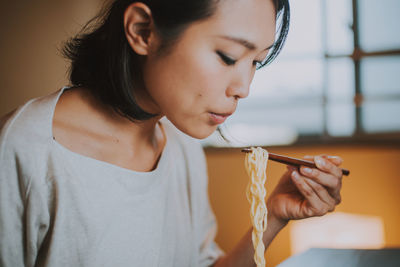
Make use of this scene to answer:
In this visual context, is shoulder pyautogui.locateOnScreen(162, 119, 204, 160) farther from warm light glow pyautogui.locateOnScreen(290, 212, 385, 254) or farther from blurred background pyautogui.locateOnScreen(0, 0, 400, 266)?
warm light glow pyautogui.locateOnScreen(290, 212, 385, 254)

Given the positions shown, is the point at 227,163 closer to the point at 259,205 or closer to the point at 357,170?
the point at 357,170

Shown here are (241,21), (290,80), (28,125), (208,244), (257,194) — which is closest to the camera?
(241,21)

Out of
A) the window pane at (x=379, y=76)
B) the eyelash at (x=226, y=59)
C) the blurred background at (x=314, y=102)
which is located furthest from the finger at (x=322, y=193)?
the window pane at (x=379, y=76)

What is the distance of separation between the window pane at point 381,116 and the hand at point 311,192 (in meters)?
1.97

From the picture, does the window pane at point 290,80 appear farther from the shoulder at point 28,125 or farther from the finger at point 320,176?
the shoulder at point 28,125

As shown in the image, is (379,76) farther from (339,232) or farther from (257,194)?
(257,194)

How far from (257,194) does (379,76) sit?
7.17 ft

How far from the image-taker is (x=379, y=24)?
287cm

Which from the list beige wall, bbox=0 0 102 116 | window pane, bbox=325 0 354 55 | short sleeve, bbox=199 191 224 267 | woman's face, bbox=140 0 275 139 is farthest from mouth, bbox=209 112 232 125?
beige wall, bbox=0 0 102 116

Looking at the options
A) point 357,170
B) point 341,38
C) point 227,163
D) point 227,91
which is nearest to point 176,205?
point 227,91

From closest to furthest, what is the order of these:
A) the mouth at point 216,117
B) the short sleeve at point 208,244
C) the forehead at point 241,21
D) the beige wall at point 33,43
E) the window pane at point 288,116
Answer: the forehead at point 241,21
the mouth at point 216,117
the short sleeve at point 208,244
the window pane at point 288,116
the beige wall at point 33,43

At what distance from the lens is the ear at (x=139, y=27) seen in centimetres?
100

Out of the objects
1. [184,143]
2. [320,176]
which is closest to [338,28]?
[184,143]

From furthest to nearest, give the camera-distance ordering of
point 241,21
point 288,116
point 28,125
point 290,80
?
1. point 288,116
2. point 290,80
3. point 28,125
4. point 241,21
